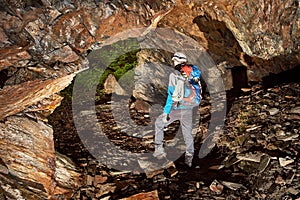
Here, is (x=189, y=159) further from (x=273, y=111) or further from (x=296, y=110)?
(x=296, y=110)

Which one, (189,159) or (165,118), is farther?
(189,159)

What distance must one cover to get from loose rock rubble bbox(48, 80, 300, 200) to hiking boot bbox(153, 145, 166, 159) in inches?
15.3

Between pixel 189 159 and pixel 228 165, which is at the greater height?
pixel 189 159

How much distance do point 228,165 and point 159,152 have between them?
60.1 inches

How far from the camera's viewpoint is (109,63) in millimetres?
10578

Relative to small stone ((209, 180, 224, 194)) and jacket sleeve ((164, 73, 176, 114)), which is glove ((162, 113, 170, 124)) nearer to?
jacket sleeve ((164, 73, 176, 114))

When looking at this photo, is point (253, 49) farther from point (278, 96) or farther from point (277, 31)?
point (278, 96)

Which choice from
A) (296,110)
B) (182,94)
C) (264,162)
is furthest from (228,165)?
(296,110)

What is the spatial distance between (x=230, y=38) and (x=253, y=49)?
108cm

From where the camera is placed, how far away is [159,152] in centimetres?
716

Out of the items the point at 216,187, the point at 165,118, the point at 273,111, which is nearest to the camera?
the point at 216,187

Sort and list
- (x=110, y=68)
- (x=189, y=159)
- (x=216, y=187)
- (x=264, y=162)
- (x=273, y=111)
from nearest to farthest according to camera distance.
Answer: (x=216, y=187) → (x=264, y=162) → (x=189, y=159) → (x=273, y=111) → (x=110, y=68)

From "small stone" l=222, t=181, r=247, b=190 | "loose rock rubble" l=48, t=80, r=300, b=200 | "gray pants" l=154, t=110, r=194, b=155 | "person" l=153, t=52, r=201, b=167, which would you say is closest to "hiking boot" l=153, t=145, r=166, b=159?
"gray pants" l=154, t=110, r=194, b=155

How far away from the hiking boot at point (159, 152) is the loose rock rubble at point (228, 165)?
0.39 meters
